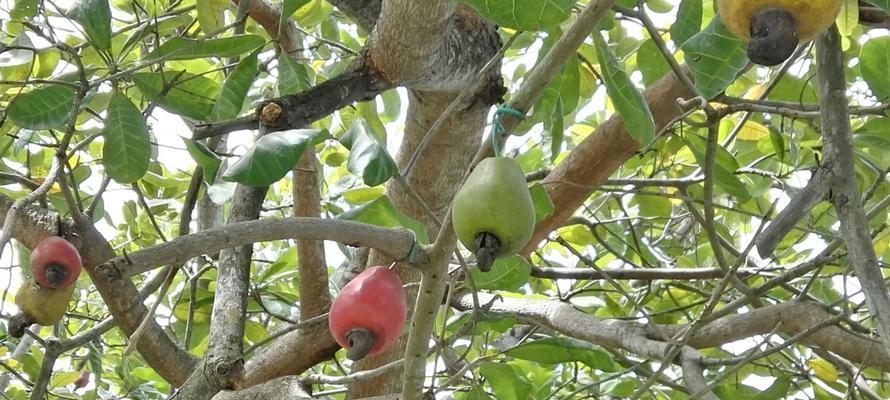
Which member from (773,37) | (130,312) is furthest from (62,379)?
(773,37)

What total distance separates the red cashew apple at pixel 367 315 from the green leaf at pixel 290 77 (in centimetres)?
54

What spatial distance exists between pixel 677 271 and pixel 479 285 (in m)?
0.49

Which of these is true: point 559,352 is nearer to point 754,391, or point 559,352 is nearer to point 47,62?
point 754,391

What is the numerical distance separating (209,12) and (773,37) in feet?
3.65

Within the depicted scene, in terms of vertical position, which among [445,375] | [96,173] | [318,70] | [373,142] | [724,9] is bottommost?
[724,9]

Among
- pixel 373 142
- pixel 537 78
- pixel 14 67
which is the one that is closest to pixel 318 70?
pixel 14 67

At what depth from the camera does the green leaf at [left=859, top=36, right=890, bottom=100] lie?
1202 mm

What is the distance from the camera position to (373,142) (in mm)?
1012

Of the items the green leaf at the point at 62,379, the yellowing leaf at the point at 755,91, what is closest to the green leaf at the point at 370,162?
the yellowing leaf at the point at 755,91

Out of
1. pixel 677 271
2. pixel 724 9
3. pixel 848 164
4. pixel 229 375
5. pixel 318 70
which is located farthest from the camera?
pixel 318 70

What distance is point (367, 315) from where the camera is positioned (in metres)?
0.98

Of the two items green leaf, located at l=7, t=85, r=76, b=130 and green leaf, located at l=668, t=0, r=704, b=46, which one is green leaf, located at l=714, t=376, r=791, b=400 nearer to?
green leaf, located at l=668, t=0, r=704, b=46

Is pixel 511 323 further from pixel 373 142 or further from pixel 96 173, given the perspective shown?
pixel 96 173

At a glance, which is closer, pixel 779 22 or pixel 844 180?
pixel 779 22
